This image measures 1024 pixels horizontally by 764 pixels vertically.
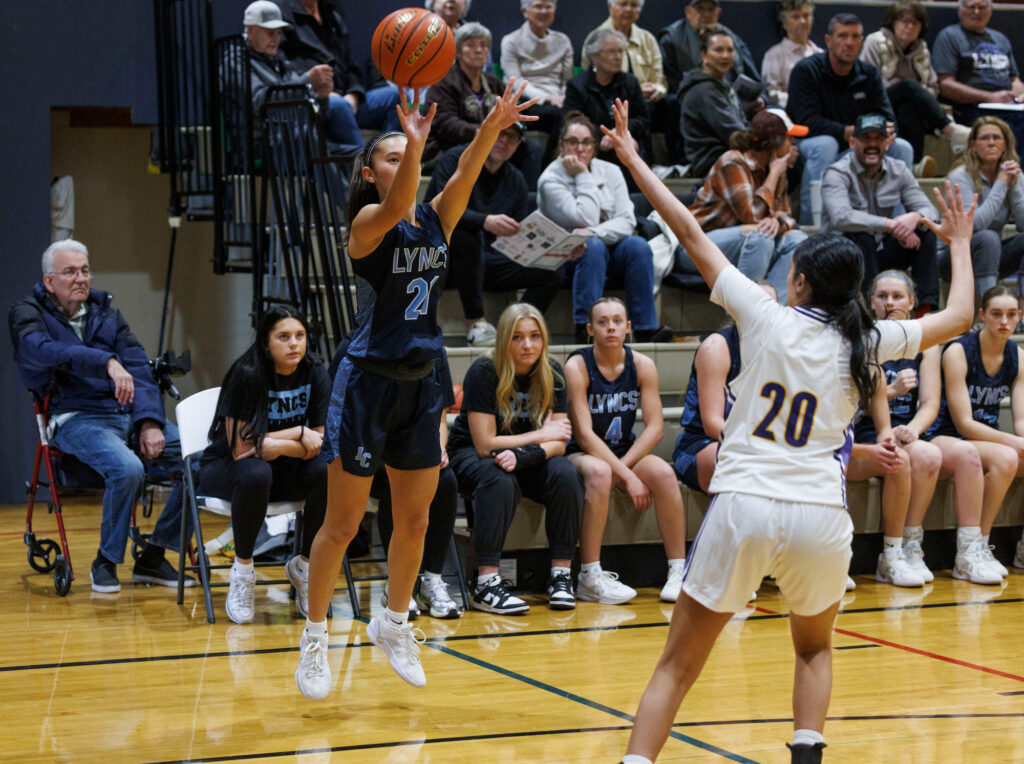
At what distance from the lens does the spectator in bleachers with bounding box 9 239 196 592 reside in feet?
17.6

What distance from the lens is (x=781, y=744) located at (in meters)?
3.31

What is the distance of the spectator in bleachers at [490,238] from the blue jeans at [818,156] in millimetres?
2275

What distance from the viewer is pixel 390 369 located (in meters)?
3.44

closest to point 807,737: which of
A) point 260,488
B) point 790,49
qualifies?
point 260,488

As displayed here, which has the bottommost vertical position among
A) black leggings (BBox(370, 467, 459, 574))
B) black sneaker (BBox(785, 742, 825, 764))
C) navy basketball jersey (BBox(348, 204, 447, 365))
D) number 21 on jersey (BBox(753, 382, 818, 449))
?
black leggings (BBox(370, 467, 459, 574))

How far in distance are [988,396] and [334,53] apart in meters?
4.67

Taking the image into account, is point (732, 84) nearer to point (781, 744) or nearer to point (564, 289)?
point (564, 289)

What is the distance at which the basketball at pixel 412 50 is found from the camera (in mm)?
3516

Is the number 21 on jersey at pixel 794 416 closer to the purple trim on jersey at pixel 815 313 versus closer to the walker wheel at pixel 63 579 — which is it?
the purple trim on jersey at pixel 815 313

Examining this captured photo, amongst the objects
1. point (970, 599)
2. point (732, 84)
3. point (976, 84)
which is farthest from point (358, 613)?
point (976, 84)

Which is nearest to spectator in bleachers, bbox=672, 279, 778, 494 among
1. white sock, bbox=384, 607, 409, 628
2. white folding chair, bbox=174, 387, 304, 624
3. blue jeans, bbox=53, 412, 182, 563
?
white folding chair, bbox=174, 387, 304, 624

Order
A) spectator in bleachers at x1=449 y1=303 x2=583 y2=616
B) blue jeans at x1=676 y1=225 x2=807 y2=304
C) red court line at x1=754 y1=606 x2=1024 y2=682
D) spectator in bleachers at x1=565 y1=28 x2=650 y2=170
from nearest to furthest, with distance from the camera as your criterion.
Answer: red court line at x1=754 y1=606 x2=1024 y2=682, spectator in bleachers at x1=449 y1=303 x2=583 y2=616, blue jeans at x1=676 y1=225 x2=807 y2=304, spectator in bleachers at x1=565 y1=28 x2=650 y2=170

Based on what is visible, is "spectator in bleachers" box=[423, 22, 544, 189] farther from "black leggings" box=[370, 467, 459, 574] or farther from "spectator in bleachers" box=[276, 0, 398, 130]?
"black leggings" box=[370, 467, 459, 574]

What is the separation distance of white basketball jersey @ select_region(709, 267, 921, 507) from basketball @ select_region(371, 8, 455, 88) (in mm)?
1381
